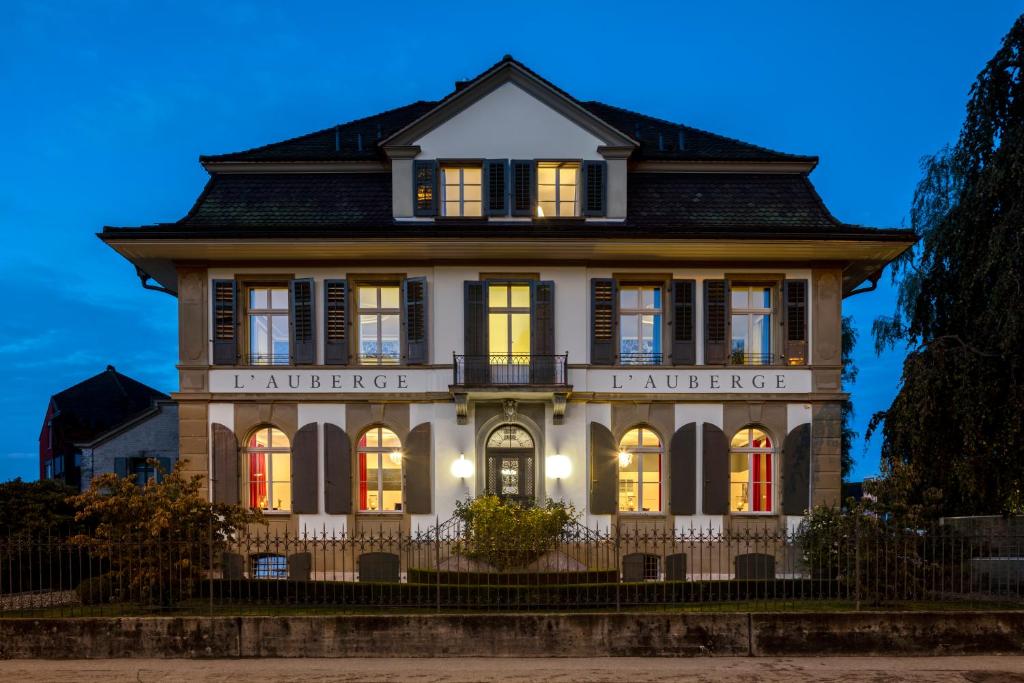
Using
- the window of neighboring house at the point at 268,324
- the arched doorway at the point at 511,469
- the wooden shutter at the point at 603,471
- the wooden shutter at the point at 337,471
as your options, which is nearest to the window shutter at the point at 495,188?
the arched doorway at the point at 511,469

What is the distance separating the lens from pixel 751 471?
18.0 m

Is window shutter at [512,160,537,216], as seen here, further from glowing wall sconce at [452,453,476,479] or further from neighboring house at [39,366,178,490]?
neighboring house at [39,366,178,490]

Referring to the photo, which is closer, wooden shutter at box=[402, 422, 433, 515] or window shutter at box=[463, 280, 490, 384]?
wooden shutter at box=[402, 422, 433, 515]

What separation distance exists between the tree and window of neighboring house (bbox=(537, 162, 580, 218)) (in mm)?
7891

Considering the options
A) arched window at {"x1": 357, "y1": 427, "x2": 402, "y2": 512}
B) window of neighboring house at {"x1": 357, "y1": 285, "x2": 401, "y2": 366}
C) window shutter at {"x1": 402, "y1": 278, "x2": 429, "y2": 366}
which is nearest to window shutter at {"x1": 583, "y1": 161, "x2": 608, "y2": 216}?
window shutter at {"x1": 402, "y1": 278, "x2": 429, "y2": 366}

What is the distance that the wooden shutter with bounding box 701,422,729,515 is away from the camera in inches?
696

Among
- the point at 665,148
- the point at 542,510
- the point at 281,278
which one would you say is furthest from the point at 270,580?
the point at 665,148

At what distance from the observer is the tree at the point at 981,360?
13930mm

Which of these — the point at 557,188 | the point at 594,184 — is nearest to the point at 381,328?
the point at 557,188

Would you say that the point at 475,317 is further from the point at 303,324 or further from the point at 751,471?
the point at 751,471

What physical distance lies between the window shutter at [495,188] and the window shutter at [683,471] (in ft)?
21.0

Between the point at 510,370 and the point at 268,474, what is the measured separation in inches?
237

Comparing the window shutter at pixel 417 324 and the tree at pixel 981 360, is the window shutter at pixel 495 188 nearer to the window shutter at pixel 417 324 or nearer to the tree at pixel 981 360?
the window shutter at pixel 417 324

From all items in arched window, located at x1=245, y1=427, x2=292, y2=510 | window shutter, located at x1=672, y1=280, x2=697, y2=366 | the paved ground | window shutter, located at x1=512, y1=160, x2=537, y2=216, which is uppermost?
A: window shutter, located at x1=512, y1=160, x2=537, y2=216
